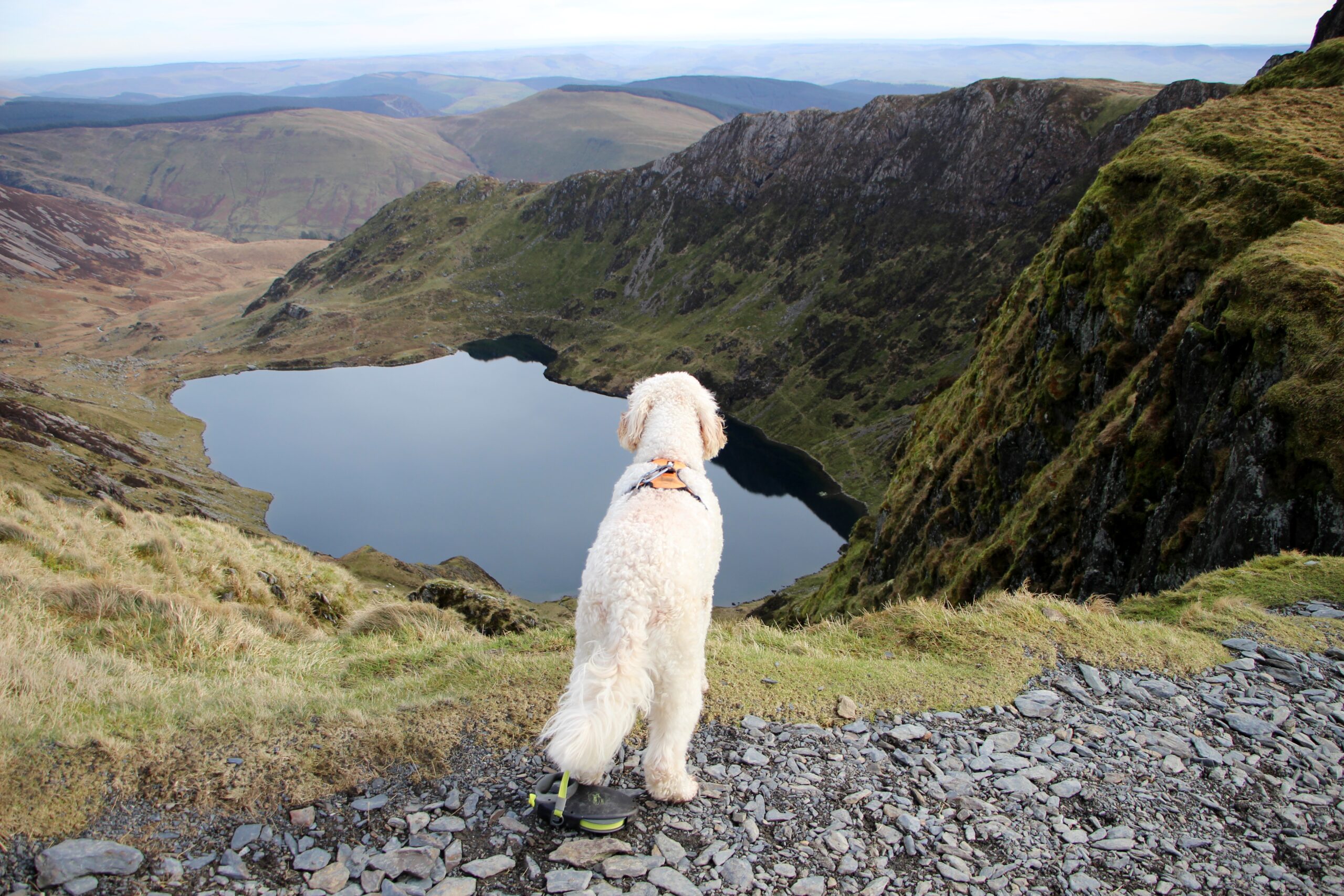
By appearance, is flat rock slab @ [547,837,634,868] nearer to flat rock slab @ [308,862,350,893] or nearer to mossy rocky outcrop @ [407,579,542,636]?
flat rock slab @ [308,862,350,893]

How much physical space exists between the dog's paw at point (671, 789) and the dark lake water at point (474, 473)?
2149 inches

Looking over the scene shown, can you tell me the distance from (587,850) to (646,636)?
1668 mm

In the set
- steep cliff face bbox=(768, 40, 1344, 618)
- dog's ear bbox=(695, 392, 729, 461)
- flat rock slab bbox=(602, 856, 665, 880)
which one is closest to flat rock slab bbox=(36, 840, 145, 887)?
flat rock slab bbox=(602, 856, 665, 880)

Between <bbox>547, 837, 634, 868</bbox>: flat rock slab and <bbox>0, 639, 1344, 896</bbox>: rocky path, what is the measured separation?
14mm

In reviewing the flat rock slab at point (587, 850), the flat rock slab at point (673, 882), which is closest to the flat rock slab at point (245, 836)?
the flat rock slab at point (587, 850)

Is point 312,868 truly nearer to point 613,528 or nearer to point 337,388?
point 613,528

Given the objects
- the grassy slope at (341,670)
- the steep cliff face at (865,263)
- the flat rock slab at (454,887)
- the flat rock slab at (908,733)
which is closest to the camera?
the flat rock slab at (454,887)

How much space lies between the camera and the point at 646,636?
18.9 feet

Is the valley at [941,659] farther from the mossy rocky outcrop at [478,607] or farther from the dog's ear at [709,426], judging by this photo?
the dog's ear at [709,426]

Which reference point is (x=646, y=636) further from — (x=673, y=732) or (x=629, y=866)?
(x=629, y=866)

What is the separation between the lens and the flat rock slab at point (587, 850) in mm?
5277

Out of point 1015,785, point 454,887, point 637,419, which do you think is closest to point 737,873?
point 454,887

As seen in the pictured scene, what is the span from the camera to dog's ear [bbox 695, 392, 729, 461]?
29.0 feet

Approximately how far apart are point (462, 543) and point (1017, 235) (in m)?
132
